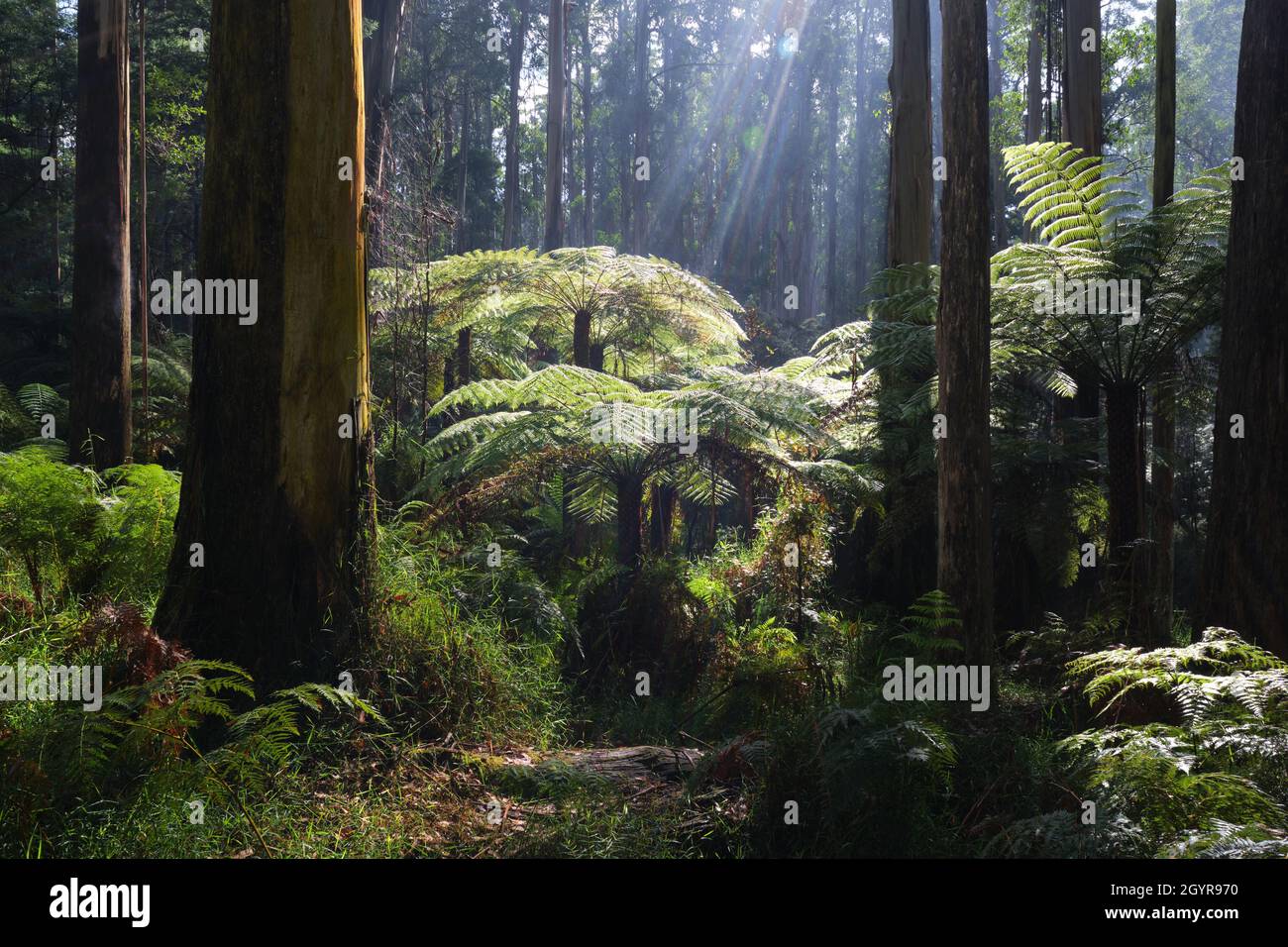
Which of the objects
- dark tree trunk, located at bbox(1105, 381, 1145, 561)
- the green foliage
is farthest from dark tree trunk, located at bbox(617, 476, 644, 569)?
the green foliage

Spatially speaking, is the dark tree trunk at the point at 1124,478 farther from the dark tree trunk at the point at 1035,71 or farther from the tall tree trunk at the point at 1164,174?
the dark tree trunk at the point at 1035,71

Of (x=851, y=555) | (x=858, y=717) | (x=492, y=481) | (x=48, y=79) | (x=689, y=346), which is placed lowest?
(x=858, y=717)

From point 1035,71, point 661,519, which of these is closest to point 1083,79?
point 661,519

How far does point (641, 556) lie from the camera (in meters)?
7.10

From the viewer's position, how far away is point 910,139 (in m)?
9.33

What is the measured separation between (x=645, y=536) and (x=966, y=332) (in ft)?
13.4

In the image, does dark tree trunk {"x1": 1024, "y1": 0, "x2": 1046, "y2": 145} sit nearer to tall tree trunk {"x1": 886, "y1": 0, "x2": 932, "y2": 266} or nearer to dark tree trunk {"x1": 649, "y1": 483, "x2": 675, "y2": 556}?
tall tree trunk {"x1": 886, "y1": 0, "x2": 932, "y2": 266}

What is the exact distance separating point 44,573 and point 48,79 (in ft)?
46.6

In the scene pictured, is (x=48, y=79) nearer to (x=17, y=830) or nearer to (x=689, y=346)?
(x=689, y=346)

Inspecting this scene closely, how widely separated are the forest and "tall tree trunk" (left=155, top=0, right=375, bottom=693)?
0.06 ft

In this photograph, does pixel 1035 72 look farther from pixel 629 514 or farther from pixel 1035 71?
pixel 629 514

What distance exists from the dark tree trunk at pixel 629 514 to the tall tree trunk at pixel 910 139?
375 cm

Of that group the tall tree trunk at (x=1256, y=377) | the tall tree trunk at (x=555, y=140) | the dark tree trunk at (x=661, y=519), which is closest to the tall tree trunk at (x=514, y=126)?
the tall tree trunk at (x=555, y=140)

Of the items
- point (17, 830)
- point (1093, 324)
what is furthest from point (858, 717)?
point (1093, 324)
